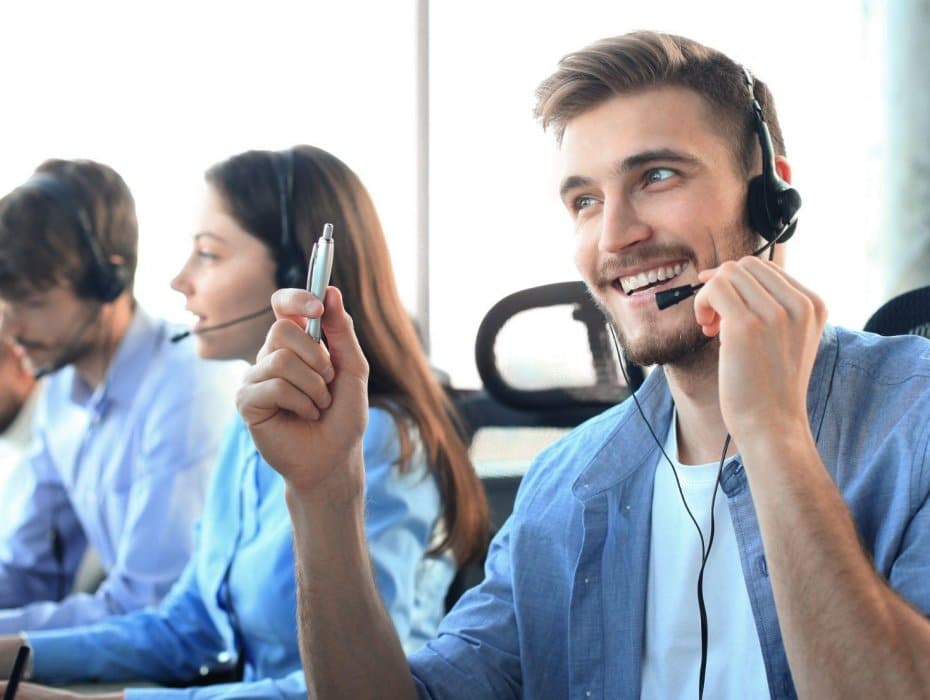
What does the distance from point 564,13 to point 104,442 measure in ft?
5.17

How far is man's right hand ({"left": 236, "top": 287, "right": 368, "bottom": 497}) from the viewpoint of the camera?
93 centimetres

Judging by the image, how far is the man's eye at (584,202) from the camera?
3.72 feet

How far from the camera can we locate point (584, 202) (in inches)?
45.1

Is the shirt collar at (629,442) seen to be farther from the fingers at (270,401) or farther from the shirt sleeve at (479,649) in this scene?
the fingers at (270,401)

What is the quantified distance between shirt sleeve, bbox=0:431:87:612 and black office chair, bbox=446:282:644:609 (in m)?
0.83

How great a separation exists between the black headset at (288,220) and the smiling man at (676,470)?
592 millimetres

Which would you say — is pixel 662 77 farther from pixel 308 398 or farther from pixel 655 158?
pixel 308 398

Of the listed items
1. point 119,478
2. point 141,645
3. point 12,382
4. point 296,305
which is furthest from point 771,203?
point 12,382

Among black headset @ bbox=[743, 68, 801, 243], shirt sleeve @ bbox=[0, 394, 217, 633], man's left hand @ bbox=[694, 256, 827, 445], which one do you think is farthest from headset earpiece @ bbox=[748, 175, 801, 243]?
shirt sleeve @ bbox=[0, 394, 217, 633]

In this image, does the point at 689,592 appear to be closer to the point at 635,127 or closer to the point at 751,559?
the point at 751,559

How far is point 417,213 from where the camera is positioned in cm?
280

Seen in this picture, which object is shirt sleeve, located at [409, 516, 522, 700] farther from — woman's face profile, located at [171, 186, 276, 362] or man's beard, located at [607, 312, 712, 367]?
woman's face profile, located at [171, 186, 276, 362]

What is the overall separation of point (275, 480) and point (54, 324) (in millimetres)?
801

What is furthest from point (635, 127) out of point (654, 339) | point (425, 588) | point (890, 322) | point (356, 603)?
point (425, 588)
